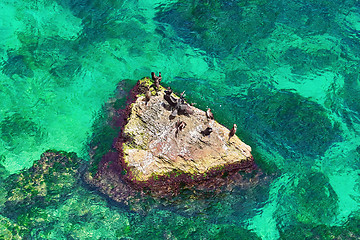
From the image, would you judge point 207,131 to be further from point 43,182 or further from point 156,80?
point 43,182

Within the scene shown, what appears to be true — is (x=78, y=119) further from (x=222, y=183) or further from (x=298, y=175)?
(x=298, y=175)

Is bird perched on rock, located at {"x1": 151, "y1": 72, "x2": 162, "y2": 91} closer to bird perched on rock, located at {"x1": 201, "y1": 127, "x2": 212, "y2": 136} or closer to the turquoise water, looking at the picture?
the turquoise water

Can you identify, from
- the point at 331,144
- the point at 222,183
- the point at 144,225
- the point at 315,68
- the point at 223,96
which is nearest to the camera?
the point at 144,225

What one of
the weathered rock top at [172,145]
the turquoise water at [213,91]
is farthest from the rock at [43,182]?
the weathered rock top at [172,145]

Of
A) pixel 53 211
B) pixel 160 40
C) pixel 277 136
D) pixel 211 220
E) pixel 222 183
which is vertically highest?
pixel 160 40

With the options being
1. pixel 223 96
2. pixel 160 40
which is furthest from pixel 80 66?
pixel 223 96

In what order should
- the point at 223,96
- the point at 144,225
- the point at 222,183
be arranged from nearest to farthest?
the point at 144,225 < the point at 222,183 < the point at 223,96

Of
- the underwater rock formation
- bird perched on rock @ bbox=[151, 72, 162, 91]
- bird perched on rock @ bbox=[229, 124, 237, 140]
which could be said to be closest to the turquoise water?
the underwater rock formation
